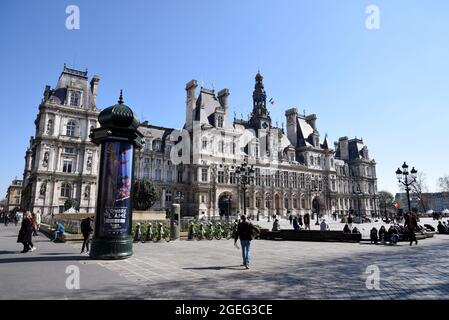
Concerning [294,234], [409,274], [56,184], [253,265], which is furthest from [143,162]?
[409,274]

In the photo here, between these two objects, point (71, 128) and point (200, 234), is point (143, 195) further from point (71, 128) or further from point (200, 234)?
point (71, 128)

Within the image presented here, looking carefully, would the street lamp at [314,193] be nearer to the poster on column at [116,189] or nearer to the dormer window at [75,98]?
the dormer window at [75,98]

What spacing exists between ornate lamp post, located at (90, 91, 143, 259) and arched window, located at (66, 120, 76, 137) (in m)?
37.8

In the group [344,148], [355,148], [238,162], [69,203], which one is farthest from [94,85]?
[355,148]

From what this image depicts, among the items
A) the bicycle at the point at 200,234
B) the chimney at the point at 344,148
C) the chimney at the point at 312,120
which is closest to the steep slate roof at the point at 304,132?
the chimney at the point at 312,120

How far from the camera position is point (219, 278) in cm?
857

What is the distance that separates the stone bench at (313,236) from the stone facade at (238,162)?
22873mm

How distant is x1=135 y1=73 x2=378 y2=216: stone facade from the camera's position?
52.4 m

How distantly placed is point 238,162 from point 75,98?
3027 centimetres

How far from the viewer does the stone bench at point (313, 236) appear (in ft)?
68.0

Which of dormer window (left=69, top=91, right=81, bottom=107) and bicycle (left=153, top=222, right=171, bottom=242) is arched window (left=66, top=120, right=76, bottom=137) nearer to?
dormer window (left=69, top=91, right=81, bottom=107)

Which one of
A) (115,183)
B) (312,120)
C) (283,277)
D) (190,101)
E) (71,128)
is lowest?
(283,277)

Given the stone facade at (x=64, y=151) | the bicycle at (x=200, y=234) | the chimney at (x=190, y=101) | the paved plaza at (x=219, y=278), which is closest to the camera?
the paved plaza at (x=219, y=278)

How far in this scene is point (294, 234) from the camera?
22391 millimetres
